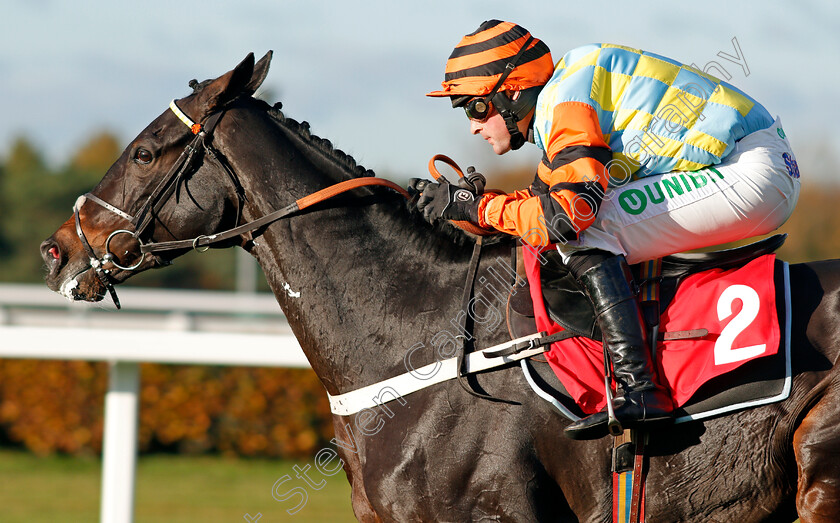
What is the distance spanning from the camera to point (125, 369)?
18.0 ft

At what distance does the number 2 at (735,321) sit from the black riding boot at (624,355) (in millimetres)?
230

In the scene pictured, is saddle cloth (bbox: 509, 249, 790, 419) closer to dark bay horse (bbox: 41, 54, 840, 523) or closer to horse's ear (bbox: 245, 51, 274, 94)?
dark bay horse (bbox: 41, 54, 840, 523)

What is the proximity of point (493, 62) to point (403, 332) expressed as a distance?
101 cm

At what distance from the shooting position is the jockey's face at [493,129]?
318cm

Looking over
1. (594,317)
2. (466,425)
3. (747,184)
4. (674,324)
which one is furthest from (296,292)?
(747,184)

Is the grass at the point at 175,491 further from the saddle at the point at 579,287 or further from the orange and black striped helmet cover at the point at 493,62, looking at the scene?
the orange and black striped helmet cover at the point at 493,62

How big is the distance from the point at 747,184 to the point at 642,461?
0.98 meters

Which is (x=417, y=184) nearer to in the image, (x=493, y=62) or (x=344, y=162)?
(x=344, y=162)

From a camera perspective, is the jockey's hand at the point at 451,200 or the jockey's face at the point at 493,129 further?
the jockey's face at the point at 493,129

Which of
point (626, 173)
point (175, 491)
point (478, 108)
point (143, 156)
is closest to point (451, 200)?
point (478, 108)

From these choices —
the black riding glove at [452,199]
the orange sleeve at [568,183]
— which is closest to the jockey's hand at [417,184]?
the black riding glove at [452,199]

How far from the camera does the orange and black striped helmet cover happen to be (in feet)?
10.1

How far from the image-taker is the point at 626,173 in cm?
300

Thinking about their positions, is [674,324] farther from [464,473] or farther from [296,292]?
[296,292]
